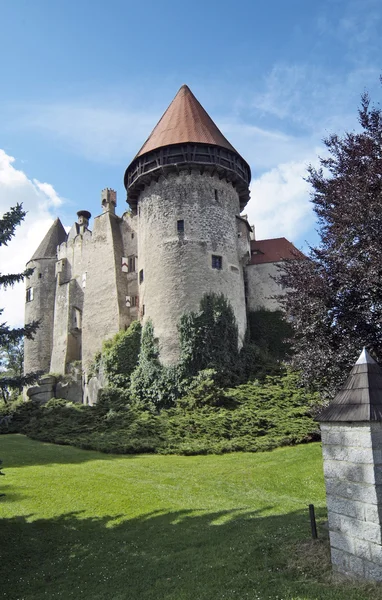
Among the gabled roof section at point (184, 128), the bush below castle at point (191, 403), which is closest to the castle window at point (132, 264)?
the bush below castle at point (191, 403)

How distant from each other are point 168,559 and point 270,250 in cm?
2628

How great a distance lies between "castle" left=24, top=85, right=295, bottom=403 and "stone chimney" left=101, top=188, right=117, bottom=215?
0.25 ft

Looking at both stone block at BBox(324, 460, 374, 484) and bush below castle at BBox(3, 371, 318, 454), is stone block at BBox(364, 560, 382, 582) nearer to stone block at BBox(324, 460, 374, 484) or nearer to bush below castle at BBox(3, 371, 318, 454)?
stone block at BBox(324, 460, 374, 484)

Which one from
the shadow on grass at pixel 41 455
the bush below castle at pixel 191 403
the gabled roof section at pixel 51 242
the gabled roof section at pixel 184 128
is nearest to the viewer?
the shadow on grass at pixel 41 455

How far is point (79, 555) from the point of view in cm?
884

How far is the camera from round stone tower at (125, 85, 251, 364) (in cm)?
2675

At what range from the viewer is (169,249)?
2744 centimetres

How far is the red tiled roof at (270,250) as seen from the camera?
3148 cm

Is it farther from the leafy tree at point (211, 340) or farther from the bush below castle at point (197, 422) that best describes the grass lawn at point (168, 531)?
the leafy tree at point (211, 340)

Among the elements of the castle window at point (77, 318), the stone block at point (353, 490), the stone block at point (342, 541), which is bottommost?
the stone block at point (342, 541)

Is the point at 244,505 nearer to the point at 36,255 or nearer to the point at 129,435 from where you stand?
the point at 129,435

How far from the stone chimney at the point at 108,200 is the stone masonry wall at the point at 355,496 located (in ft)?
101

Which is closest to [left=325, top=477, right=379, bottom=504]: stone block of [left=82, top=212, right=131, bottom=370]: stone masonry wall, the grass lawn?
the grass lawn

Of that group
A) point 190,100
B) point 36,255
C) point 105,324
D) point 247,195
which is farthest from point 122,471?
point 36,255
